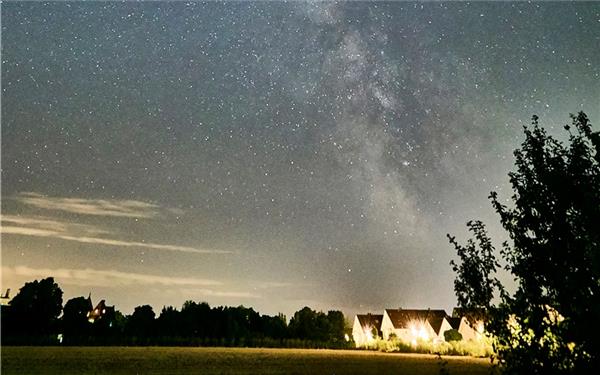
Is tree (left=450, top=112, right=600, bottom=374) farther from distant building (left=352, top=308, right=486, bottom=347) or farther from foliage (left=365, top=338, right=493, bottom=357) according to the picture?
distant building (left=352, top=308, right=486, bottom=347)

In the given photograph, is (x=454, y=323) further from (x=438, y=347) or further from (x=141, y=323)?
(x=141, y=323)

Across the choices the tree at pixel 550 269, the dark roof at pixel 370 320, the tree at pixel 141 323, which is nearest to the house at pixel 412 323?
the dark roof at pixel 370 320

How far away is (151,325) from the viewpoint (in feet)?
177

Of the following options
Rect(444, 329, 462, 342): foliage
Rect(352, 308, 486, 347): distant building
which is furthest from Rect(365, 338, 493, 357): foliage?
Rect(352, 308, 486, 347): distant building

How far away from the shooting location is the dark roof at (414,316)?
104 metres

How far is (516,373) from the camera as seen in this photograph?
18.3ft

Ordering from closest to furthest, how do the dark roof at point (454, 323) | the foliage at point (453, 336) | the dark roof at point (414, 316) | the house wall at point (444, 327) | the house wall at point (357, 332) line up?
the foliage at point (453, 336), the dark roof at point (454, 323), the house wall at point (444, 327), the dark roof at point (414, 316), the house wall at point (357, 332)

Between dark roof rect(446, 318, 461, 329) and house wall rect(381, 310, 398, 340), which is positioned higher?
dark roof rect(446, 318, 461, 329)

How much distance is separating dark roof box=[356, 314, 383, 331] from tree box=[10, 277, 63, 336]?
268 ft

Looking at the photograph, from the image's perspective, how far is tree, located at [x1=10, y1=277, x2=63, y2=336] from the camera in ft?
146

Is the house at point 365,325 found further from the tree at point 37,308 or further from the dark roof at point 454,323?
the tree at point 37,308

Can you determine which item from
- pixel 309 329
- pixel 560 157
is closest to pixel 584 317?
pixel 560 157

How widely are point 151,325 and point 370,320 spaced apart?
77263 mm

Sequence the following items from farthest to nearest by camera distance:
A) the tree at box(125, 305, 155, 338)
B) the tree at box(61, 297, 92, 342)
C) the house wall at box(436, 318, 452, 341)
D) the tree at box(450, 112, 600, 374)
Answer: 1. the house wall at box(436, 318, 452, 341)
2. the tree at box(125, 305, 155, 338)
3. the tree at box(61, 297, 92, 342)
4. the tree at box(450, 112, 600, 374)
